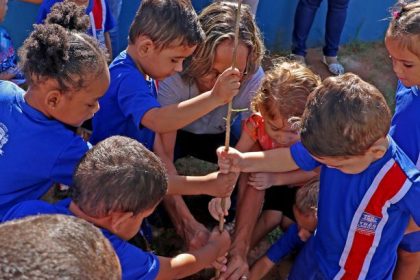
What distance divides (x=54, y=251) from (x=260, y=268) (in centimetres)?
179

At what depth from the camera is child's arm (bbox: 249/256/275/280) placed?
2.69 metres

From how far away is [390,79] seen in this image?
4.87 meters

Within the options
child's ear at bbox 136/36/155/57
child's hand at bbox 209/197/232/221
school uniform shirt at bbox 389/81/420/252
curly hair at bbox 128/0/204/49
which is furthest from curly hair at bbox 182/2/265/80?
school uniform shirt at bbox 389/81/420/252

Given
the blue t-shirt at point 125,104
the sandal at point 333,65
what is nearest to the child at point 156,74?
the blue t-shirt at point 125,104

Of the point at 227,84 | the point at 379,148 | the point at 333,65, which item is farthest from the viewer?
the point at 333,65

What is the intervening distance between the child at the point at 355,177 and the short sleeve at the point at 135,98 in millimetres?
356

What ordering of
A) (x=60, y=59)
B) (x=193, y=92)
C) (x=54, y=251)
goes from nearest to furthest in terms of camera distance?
(x=54, y=251) < (x=60, y=59) < (x=193, y=92)

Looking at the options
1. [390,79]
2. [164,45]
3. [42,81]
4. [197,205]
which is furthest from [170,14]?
[390,79]

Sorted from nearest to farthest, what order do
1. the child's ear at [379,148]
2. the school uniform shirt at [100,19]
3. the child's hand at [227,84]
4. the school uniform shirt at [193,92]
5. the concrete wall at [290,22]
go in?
the child's ear at [379,148] < the child's hand at [227,84] < the school uniform shirt at [193,92] < the school uniform shirt at [100,19] < the concrete wall at [290,22]

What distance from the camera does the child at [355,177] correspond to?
1865 millimetres

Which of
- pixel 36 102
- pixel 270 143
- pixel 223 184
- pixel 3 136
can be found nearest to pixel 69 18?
pixel 36 102

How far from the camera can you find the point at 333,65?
187 inches

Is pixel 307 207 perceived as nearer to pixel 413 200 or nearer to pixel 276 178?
pixel 276 178

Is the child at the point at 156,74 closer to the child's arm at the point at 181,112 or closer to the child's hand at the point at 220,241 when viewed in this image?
the child's arm at the point at 181,112
